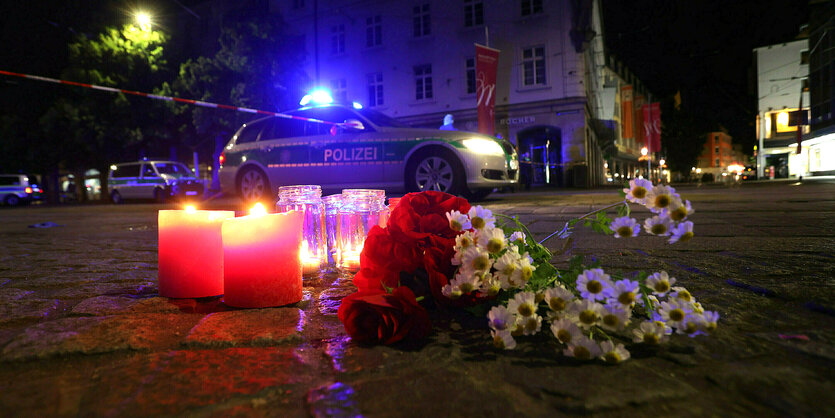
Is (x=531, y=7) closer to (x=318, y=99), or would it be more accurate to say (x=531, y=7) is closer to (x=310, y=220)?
(x=318, y=99)

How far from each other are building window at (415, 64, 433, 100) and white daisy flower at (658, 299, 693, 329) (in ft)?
69.3

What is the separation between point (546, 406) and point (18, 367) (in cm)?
121

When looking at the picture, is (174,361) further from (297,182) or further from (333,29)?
(333,29)

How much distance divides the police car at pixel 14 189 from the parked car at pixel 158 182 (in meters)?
8.57

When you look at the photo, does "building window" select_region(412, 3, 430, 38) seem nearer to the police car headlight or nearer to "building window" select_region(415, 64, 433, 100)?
"building window" select_region(415, 64, 433, 100)

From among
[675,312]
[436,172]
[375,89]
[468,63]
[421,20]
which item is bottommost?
[675,312]

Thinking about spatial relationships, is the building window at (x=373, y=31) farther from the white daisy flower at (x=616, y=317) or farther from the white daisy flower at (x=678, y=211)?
the white daisy flower at (x=616, y=317)

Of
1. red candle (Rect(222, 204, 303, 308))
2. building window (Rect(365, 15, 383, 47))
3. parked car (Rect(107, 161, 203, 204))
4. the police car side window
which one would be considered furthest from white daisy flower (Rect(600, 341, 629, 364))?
building window (Rect(365, 15, 383, 47))

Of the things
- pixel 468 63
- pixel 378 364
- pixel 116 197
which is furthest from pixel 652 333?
pixel 116 197

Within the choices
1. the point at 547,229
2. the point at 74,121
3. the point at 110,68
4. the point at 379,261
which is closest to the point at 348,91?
the point at 110,68

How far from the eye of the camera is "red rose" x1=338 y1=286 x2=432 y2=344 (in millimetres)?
1131

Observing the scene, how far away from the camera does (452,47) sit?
67.9ft

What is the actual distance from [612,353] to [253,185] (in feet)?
26.9

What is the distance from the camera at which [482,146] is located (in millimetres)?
7059
